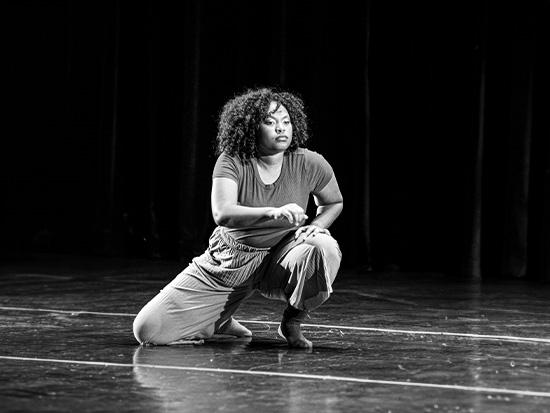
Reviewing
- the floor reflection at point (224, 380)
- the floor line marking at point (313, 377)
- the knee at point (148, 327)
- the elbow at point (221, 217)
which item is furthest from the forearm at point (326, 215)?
the floor line marking at point (313, 377)

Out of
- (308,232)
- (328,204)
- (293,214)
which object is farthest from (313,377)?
(328,204)

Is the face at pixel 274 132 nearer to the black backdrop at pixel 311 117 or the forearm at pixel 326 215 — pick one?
the forearm at pixel 326 215

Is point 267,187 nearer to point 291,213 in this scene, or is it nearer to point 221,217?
point 221,217

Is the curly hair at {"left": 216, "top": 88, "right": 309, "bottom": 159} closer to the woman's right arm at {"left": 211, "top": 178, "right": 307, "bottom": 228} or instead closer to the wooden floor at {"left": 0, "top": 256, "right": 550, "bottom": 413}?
the woman's right arm at {"left": 211, "top": 178, "right": 307, "bottom": 228}

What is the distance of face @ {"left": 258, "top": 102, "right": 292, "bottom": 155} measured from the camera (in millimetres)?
3543

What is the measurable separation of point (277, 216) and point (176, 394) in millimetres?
764

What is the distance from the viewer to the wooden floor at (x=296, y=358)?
2641 mm

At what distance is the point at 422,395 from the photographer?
8.89 ft

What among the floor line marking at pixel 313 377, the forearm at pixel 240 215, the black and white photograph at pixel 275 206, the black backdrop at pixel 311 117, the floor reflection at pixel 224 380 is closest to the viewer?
the floor reflection at pixel 224 380

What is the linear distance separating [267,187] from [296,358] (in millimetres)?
589

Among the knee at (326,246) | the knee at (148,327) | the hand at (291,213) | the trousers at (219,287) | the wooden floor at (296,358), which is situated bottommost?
the wooden floor at (296,358)

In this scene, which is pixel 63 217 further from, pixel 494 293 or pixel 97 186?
pixel 494 293

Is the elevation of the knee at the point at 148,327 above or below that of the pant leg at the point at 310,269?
below

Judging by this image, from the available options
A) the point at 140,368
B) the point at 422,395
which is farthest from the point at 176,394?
the point at 422,395
